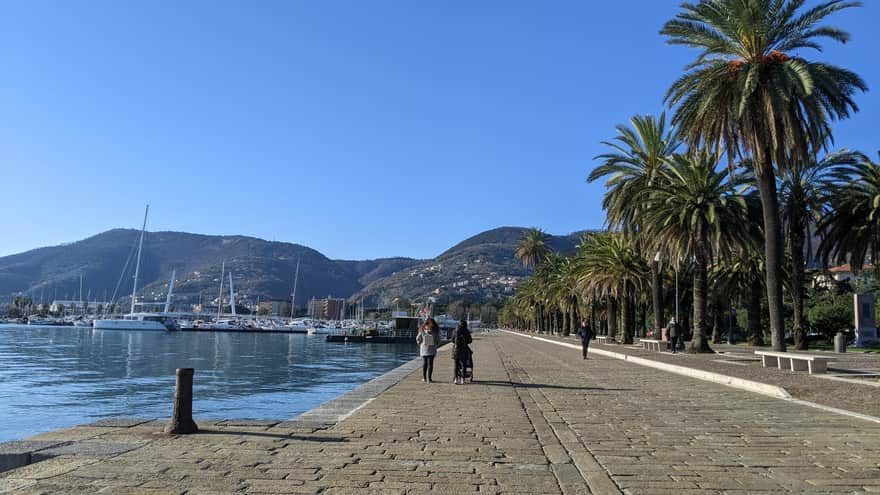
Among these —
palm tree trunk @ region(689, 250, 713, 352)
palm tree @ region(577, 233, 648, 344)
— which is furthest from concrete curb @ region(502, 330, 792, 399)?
palm tree @ region(577, 233, 648, 344)

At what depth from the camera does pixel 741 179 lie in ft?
104

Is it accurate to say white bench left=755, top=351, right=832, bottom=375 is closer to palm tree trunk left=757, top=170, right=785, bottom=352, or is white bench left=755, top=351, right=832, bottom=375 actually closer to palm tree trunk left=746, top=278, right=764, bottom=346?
palm tree trunk left=757, top=170, right=785, bottom=352

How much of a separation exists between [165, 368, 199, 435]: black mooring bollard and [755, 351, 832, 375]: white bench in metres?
17.0

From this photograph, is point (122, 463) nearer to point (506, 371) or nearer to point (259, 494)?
point (259, 494)

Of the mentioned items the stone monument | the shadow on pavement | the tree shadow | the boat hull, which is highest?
the stone monument

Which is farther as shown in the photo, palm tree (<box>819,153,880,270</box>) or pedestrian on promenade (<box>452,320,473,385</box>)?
palm tree (<box>819,153,880,270</box>)

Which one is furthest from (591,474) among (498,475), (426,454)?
(426,454)

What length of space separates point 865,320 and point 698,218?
835 inches

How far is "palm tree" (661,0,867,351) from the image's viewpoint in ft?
70.3

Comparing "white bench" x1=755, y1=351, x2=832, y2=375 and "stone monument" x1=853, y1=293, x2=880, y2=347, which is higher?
"stone monument" x1=853, y1=293, x2=880, y2=347

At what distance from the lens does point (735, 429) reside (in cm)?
938

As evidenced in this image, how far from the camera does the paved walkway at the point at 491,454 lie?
5895 mm

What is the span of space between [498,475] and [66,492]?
3.72 m

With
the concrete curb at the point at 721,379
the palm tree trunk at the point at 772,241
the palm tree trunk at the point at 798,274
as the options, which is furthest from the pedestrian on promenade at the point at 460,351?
the palm tree trunk at the point at 798,274
